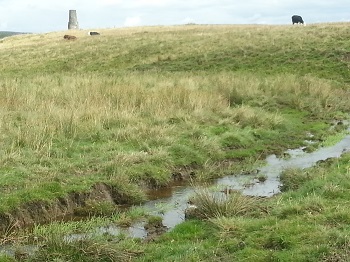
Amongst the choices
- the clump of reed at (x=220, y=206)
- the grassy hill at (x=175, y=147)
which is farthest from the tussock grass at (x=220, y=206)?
Answer: the grassy hill at (x=175, y=147)

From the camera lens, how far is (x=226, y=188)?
11320 mm

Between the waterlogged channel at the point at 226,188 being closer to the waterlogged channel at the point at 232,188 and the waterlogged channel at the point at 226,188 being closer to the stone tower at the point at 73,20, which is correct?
the waterlogged channel at the point at 232,188

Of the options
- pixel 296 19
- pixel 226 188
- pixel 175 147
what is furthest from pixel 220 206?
pixel 296 19

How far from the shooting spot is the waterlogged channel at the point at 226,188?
896 centimetres

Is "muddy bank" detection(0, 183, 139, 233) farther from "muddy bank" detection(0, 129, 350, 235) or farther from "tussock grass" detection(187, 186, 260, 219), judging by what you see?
"tussock grass" detection(187, 186, 260, 219)

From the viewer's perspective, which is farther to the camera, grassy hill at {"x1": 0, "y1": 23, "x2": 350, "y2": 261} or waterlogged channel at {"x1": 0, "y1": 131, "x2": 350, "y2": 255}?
waterlogged channel at {"x1": 0, "y1": 131, "x2": 350, "y2": 255}

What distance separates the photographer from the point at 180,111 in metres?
17.5

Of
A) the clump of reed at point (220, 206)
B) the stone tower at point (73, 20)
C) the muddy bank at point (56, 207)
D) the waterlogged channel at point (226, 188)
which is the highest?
the stone tower at point (73, 20)

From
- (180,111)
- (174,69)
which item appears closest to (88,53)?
(174,69)

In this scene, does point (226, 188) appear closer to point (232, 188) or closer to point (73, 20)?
point (232, 188)

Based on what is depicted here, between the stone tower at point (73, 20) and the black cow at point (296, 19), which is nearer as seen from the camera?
the black cow at point (296, 19)

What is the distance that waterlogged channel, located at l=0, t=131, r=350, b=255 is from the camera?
29.4 feet

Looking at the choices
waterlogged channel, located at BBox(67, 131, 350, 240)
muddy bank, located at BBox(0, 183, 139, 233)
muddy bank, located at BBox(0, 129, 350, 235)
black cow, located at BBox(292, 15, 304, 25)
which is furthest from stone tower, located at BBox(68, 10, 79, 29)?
muddy bank, located at BBox(0, 183, 139, 233)

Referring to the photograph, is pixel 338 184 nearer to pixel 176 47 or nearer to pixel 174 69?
pixel 174 69
